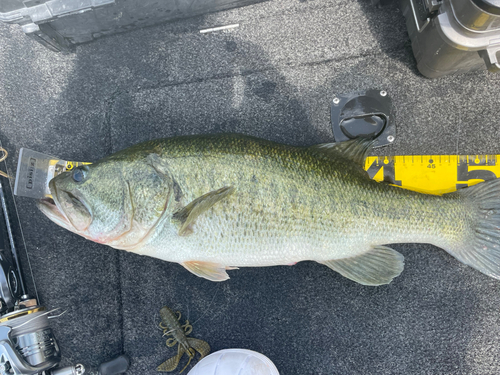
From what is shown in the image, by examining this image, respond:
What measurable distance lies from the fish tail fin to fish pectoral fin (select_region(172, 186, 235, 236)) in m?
1.19

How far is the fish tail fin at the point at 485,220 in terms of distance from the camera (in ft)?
4.96

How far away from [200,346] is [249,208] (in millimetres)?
975

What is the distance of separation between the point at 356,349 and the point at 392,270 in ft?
2.05

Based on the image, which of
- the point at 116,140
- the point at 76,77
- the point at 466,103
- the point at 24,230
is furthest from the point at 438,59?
the point at 24,230

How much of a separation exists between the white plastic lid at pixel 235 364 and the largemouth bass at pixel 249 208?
1.89ft

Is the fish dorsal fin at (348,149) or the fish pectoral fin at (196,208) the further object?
the fish dorsal fin at (348,149)

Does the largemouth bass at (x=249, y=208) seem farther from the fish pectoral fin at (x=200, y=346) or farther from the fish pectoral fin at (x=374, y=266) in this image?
the fish pectoral fin at (x=200, y=346)

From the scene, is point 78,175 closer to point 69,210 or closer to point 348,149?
point 69,210

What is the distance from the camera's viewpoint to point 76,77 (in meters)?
2.09

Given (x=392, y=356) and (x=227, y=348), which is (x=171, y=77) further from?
(x=392, y=356)

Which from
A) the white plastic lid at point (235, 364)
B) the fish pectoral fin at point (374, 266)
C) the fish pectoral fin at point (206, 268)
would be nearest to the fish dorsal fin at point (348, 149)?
the fish pectoral fin at point (374, 266)

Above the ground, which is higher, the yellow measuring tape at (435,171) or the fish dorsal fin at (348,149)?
the fish dorsal fin at (348,149)

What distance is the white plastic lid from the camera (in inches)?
64.7

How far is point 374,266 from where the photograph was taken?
1.49 meters
